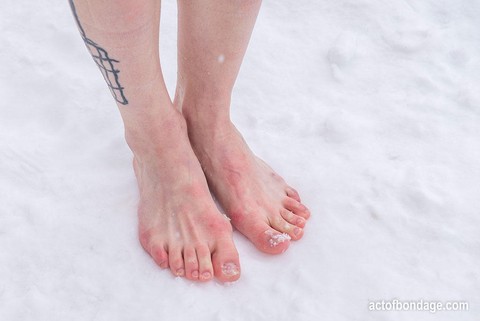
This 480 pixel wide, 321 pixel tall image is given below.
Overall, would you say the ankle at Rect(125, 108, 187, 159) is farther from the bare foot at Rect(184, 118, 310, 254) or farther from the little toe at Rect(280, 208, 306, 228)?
the little toe at Rect(280, 208, 306, 228)

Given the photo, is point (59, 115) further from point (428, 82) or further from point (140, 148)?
point (428, 82)

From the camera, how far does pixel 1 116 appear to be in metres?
1.32

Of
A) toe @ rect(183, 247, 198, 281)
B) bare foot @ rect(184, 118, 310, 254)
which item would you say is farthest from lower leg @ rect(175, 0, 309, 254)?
toe @ rect(183, 247, 198, 281)

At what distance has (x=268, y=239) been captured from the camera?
110 cm

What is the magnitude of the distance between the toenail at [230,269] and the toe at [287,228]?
0.40 feet

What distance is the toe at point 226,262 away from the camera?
1.05 m

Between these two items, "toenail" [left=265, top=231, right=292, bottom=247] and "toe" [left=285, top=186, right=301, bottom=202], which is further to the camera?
"toe" [left=285, top=186, right=301, bottom=202]

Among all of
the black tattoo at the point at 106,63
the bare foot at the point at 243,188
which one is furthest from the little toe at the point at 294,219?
the black tattoo at the point at 106,63

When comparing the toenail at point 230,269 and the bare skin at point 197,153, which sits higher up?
the bare skin at point 197,153

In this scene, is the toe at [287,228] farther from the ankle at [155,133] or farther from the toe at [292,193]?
the ankle at [155,133]

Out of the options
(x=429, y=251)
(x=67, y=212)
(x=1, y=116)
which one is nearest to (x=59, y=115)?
(x=1, y=116)

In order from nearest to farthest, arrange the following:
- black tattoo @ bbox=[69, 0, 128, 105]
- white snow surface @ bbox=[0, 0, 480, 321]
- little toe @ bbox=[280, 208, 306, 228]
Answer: black tattoo @ bbox=[69, 0, 128, 105] → white snow surface @ bbox=[0, 0, 480, 321] → little toe @ bbox=[280, 208, 306, 228]

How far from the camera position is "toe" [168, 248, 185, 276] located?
106 cm

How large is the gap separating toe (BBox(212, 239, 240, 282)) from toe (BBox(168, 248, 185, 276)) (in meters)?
0.06
